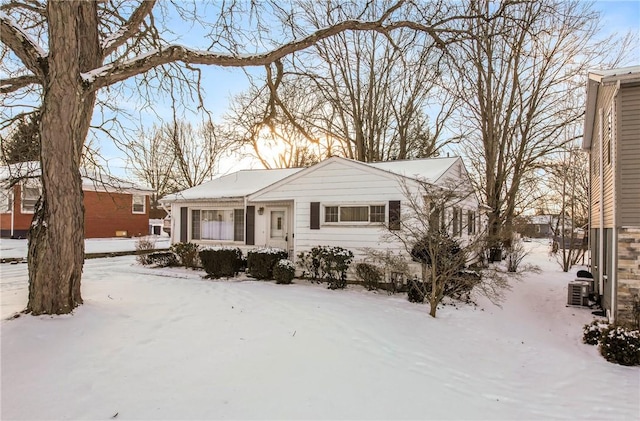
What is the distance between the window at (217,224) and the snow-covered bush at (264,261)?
8.15 ft

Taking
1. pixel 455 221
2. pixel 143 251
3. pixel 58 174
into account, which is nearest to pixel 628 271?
pixel 455 221

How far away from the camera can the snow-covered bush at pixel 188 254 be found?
13859 mm

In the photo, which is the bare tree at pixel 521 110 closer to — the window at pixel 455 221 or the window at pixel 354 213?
the window at pixel 455 221

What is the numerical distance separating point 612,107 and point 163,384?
9.50 metres

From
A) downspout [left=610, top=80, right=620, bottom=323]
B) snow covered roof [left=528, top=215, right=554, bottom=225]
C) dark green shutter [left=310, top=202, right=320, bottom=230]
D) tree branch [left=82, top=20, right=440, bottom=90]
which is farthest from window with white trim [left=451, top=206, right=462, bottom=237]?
snow covered roof [left=528, top=215, right=554, bottom=225]

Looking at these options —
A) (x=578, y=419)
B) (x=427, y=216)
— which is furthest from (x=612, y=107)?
(x=578, y=419)

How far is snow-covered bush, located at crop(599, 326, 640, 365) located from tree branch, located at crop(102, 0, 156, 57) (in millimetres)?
9969

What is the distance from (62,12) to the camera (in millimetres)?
5777

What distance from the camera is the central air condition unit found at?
32.9 feet

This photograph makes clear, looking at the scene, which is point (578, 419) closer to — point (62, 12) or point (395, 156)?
point (62, 12)

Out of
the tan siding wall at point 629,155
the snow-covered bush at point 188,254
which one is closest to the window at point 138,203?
the snow-covered bush at point 188,254

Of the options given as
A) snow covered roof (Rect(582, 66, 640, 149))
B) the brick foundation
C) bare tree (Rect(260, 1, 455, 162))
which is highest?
bare tree (Rect(260, 1, 455, 162))

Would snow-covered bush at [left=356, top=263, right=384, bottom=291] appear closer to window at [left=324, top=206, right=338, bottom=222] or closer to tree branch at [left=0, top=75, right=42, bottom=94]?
window at [left=324, top=206, right=338, bottom=222]

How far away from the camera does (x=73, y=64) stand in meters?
5.88
